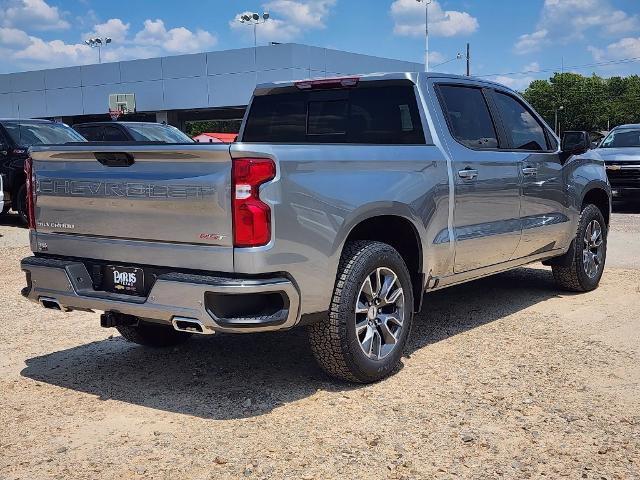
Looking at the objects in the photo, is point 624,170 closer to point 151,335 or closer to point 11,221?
point 11,221

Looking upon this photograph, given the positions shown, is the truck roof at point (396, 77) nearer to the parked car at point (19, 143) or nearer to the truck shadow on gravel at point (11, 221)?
the parked car at point (19, 143)

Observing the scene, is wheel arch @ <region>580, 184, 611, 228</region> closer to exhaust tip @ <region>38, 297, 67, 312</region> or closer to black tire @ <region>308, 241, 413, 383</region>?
black tire @ <region>308, 241, 413, 383</region>

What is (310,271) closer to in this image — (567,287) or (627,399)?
(627,399)

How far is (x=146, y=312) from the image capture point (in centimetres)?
418

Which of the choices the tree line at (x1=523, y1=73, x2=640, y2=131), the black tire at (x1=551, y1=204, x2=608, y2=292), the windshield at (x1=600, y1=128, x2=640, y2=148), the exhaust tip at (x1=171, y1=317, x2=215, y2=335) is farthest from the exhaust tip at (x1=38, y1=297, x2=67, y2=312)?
the tree line at (x1=523, y1=73, x2=640, y2=131)

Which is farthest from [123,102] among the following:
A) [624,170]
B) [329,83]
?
[329,83]

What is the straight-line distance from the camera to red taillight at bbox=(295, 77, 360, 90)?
5.69m

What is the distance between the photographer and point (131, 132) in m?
14.7

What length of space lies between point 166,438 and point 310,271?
45.8 inches

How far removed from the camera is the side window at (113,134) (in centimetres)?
1469

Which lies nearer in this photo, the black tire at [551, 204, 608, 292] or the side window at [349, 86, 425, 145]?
the side window at [349, 86, 425, 145]

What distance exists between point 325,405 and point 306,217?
111 centimetres

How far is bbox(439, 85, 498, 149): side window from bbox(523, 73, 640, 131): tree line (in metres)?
106

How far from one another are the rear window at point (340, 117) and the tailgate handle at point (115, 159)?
74.8 inches
